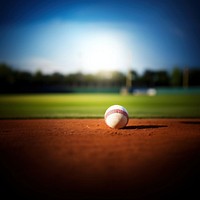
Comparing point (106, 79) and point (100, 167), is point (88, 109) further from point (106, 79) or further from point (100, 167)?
point (106, 79)

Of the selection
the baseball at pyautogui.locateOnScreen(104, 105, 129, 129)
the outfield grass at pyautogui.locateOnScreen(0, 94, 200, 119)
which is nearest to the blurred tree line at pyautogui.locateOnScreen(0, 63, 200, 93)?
the outfield grass at pyautogui.locateOnScreen(0, 94, 200, 119)

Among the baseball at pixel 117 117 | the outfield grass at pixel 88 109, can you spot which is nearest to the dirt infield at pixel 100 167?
the baseball at pixel 117 117

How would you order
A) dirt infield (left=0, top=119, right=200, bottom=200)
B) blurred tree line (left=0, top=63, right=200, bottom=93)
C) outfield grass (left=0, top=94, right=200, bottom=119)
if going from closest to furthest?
dirt infield (left=0, top=119, right=200, bottom=200) < outfield grass (left=0, top=94, right=200, bottom=119) < blurred tree line (left=0, top=63, right=200, bottom=93)

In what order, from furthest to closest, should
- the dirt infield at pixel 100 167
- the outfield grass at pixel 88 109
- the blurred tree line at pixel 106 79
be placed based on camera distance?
the blurred tree line at pixel 106 79 → the outfield grass at pixel 88 109 → the dirt infield at pixel 100 167

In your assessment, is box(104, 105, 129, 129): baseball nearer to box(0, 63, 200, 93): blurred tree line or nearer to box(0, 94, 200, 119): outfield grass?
box(0, 94, 200, 119): outfield grass

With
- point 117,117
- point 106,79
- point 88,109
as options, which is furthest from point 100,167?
point 106,79

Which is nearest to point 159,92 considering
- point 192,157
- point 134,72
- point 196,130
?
point 134,72

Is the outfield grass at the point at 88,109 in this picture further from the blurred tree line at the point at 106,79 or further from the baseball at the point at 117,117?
the blurred tree line at the point at 106,79

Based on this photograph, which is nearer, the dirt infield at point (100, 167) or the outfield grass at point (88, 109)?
the dirt infield at point (100, 167)

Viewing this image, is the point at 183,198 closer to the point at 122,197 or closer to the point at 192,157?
the point at 122,197
